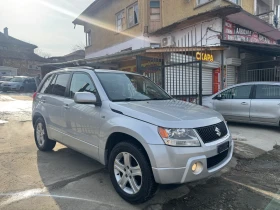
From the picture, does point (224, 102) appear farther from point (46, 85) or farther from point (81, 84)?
point (46, 85)

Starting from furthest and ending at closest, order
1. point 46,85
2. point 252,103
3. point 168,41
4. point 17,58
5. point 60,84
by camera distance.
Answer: point 17,58 → point 168,41 → point 252,103 → point 46,85 → point 60,84

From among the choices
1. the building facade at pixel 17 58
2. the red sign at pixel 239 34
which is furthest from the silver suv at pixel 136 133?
the building facade at pixel 17 58

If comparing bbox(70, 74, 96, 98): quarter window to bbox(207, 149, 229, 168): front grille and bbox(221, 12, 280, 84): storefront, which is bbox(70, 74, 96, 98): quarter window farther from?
bbox(221, 12, 280, 84): storefront

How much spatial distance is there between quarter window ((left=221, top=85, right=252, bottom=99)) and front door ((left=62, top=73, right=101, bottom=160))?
5.71 meters

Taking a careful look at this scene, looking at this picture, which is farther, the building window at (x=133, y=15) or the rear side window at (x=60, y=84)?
the building window at (x=133, y=15)

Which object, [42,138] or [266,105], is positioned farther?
[266,105]

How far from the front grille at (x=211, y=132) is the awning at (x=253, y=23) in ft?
29.9

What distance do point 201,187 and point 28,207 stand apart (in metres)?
2.38

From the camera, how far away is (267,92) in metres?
7.12

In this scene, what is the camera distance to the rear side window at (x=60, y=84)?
14.7ft

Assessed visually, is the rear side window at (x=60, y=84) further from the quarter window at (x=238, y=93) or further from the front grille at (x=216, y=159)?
the quarter window at (x=238, y=93)

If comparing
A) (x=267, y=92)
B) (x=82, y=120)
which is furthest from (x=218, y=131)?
(x=267, y=92)

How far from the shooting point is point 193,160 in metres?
2.65

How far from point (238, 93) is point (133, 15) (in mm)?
11163
